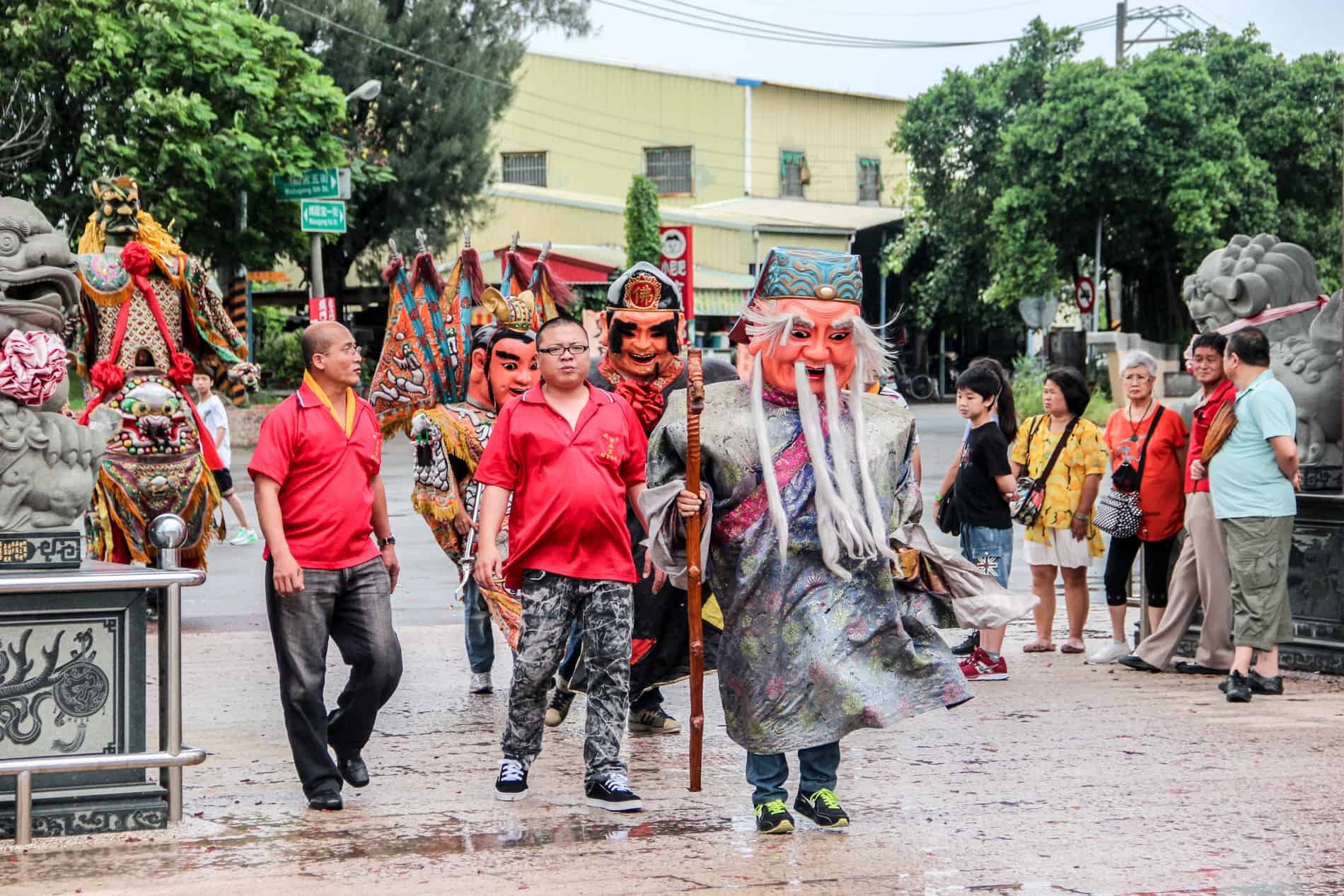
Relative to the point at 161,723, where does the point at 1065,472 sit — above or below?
above


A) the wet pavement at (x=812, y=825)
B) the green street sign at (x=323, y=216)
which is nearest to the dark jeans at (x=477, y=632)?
the wet pavement at (x=812, y=825)

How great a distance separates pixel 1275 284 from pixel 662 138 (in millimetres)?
38158

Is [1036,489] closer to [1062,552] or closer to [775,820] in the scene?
[1062,552]

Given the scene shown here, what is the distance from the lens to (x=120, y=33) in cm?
2259

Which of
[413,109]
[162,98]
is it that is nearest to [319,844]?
[162,98]

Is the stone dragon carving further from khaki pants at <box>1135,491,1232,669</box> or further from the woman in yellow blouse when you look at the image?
khaki pants at <box>1135,491,1232,669</box>

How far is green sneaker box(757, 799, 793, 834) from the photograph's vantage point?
531cm

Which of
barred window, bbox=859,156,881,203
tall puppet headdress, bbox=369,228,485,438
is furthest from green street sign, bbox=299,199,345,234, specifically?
barred window, bbox=859,156,881,203

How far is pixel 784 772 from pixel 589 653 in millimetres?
840

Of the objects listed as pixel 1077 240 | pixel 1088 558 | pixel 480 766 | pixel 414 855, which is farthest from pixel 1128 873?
pixel 1077 240

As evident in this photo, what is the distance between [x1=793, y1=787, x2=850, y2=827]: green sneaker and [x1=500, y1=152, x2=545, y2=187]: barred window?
4263 centimetres

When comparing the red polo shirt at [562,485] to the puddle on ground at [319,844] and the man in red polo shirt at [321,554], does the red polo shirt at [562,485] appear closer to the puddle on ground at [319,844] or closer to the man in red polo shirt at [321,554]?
the man in red polo shirt at [321,554]

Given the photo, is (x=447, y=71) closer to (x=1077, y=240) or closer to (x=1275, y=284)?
(x=1077, y=240)

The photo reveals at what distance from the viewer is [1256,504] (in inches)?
303
